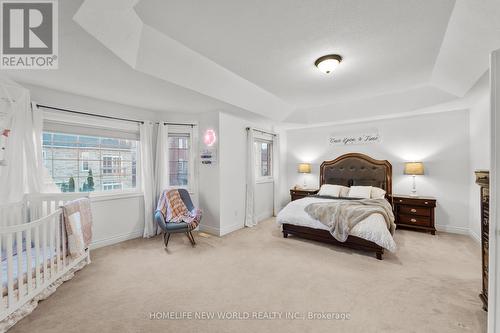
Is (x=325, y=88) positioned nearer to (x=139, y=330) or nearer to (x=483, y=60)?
(x=483, y=60)

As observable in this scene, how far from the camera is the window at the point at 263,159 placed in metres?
5.25

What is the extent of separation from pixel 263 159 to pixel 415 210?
330 centimetres

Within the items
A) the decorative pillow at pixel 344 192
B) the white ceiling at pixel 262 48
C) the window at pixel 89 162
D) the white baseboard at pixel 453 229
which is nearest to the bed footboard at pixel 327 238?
the decorative pillow at pixel 344 192

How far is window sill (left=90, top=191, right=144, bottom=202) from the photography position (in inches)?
132

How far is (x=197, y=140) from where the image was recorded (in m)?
4.25

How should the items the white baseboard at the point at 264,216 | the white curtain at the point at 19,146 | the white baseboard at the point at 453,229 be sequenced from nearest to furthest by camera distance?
the white curtain at the point at 19,146 < the white baseboard at the point at 453,229 < the white baseboard at the point at 264,216

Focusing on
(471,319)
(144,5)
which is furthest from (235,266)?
(144,5)

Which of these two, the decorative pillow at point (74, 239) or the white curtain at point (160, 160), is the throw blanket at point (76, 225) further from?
the white curtain at point (160, 160)

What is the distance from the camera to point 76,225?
2.38 meters

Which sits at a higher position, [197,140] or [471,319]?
[197,140]

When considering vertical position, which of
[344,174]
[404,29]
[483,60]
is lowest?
[344,174]

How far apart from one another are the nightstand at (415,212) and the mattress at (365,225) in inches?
59.2

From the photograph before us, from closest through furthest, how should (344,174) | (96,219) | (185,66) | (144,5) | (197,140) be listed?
(144,5), (185,66), (96,219), (197,140), (344,174)

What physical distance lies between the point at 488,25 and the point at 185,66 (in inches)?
113
